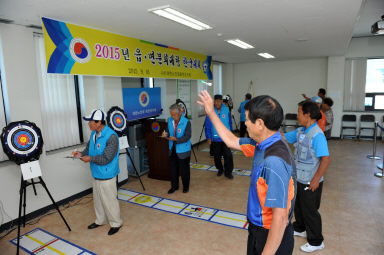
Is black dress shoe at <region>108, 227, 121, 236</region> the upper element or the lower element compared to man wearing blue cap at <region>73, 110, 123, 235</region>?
lower

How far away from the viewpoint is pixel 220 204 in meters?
3.81

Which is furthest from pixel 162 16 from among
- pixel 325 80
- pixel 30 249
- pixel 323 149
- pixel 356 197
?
pixel 325 80

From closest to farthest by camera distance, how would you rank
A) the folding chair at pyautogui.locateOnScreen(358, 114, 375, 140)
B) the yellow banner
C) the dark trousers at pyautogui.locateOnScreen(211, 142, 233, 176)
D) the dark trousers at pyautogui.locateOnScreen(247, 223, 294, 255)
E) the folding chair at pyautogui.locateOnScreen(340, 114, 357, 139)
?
the dark trousers at pyautogui.locateOnScreen(247, 223, 294, 255)
the yellow banner
the dark trousers at pyautogui.locateOnScreen(211, 142, 233, 176)
the folding chair at pyautogui.locateOnScreen(358, 114, 375, 140)
the folding chair at pyautogui.locateOnScreen(340, 114, 357, 139)

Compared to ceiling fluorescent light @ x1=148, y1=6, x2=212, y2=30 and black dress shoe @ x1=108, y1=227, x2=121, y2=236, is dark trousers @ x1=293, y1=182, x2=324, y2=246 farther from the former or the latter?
ceiling fluorescent light @ x1=148, y1=6, x2=212, y2=30

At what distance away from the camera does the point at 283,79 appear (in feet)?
29.8

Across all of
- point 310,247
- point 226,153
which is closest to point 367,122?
point 226,153

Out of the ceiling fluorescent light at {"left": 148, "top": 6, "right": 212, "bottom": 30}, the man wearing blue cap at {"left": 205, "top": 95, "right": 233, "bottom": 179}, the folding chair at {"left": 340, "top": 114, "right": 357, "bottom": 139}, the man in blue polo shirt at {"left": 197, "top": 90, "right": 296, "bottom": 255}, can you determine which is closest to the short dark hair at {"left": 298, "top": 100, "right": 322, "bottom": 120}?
the man in blue polo shirt at {"left": 197, "top": 90, "right": 296, "bottom": 255}

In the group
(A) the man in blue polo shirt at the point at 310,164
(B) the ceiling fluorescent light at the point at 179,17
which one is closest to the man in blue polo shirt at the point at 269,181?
(A) the man in blue polo shirt at the point at 310,164

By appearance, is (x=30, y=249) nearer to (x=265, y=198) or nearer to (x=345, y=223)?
(x=265, y=198)

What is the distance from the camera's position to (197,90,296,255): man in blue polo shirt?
120cm

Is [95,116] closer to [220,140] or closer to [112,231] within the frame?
[112,231]

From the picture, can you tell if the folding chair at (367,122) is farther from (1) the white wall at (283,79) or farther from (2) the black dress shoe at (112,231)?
(2) the black dress shoe at (112,231)

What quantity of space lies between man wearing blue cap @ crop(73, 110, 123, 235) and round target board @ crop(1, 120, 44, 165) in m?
0.47

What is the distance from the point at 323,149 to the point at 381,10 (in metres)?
4.62
